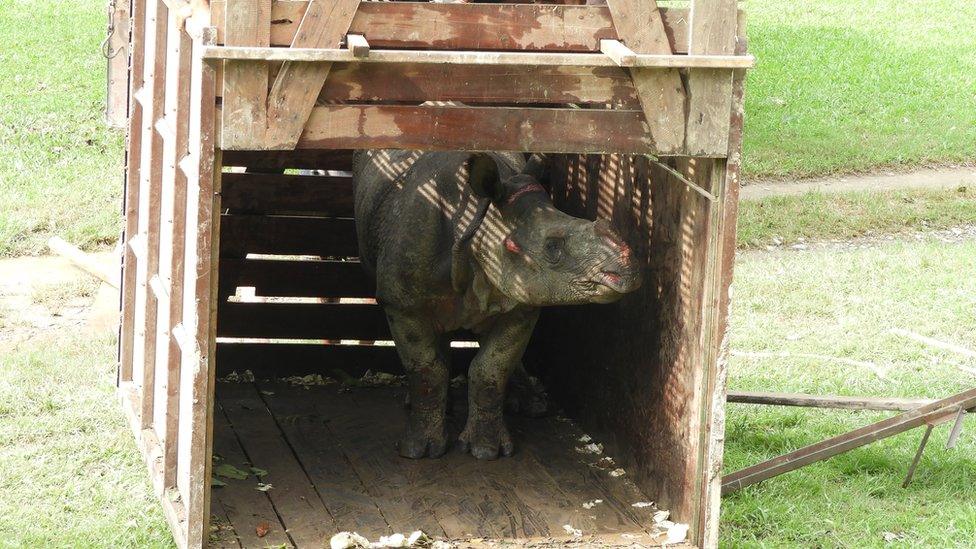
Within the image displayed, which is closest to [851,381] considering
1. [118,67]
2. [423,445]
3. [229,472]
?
[423,445]

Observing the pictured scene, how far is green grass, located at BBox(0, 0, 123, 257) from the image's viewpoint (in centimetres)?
1141

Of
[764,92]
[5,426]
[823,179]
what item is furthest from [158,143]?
[764,92]

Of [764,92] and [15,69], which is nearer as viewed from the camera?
[15,69]

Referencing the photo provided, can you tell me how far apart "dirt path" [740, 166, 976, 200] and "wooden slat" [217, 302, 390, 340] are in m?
5.97

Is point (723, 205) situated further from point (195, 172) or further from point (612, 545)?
point (195, 172)

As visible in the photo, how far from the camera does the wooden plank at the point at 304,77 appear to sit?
466 cm

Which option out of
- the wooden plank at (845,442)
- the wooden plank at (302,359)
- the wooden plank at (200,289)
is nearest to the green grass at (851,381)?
the wooden plank at (845,442)

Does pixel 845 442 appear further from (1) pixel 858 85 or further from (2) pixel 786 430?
(1) pixel 858 85

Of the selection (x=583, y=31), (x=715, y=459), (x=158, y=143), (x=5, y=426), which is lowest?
(x=5, y=426)

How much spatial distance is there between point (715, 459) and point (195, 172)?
233cm

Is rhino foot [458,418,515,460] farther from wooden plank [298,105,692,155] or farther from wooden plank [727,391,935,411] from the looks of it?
wooden plank [298,105,692,155]

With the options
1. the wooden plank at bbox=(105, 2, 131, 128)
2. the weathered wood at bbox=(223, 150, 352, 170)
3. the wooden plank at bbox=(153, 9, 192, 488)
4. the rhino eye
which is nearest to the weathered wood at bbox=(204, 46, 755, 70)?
the wooden plank at bbox=(153, 9, 192, 488)

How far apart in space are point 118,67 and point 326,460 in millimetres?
4116

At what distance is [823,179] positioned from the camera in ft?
45.9
